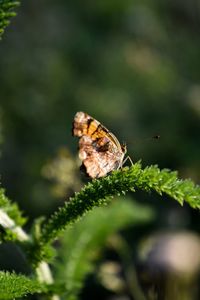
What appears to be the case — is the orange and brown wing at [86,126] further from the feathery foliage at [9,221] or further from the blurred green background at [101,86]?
the blurred green background at [101,86]

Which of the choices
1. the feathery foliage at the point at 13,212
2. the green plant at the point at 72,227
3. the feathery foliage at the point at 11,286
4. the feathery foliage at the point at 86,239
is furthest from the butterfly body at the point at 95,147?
the feathery foliage at the point at 86,239

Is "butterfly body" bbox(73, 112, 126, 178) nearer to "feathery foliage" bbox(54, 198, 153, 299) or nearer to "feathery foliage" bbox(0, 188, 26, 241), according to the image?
"feathery foliage" bbox(0, 188, 26, 241)

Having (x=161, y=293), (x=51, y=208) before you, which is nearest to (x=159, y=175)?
(x=161, y=293)

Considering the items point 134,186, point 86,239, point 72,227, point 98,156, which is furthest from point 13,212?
point 86,239

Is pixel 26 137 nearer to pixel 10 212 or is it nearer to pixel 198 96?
pixel 198 96

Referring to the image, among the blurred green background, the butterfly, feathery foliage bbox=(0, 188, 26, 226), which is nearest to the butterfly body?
the butterfly

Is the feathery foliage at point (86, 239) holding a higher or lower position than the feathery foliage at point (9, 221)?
higher

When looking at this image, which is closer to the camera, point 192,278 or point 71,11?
point 192,278
